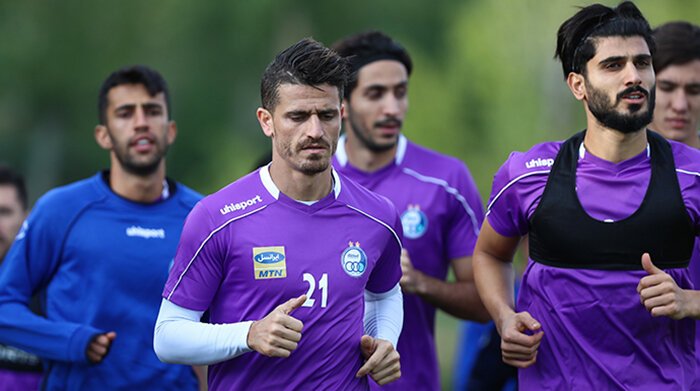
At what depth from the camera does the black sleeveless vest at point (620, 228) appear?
5.46 meters

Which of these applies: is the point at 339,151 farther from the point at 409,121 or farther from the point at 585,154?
the point at 409,121

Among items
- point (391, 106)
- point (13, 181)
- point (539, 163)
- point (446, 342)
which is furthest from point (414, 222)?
point (446, 342)

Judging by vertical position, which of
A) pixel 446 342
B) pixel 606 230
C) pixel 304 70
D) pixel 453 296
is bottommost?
pixel 446 342

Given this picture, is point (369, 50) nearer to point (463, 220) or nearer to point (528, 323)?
point (463, 220)

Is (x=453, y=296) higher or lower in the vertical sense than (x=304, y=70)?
lower

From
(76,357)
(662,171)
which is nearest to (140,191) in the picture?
(76,357)

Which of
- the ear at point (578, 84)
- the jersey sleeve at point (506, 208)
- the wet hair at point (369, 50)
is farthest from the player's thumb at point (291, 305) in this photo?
the wet hair at point (369, 50)

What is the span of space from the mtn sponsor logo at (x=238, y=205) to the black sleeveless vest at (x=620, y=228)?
1224 millimetres

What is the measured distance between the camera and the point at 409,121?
2316 cm

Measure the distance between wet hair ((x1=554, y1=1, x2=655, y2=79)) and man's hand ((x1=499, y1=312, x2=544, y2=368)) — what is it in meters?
1.13

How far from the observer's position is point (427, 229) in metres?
7.09

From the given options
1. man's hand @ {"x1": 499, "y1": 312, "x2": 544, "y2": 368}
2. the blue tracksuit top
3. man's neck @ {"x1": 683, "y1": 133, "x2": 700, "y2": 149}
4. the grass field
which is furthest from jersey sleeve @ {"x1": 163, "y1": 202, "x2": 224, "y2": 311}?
the grass field

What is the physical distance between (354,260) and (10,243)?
Answer: 412 cm

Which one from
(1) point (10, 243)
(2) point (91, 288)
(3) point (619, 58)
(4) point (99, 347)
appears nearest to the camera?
(3) point (619, 58)
